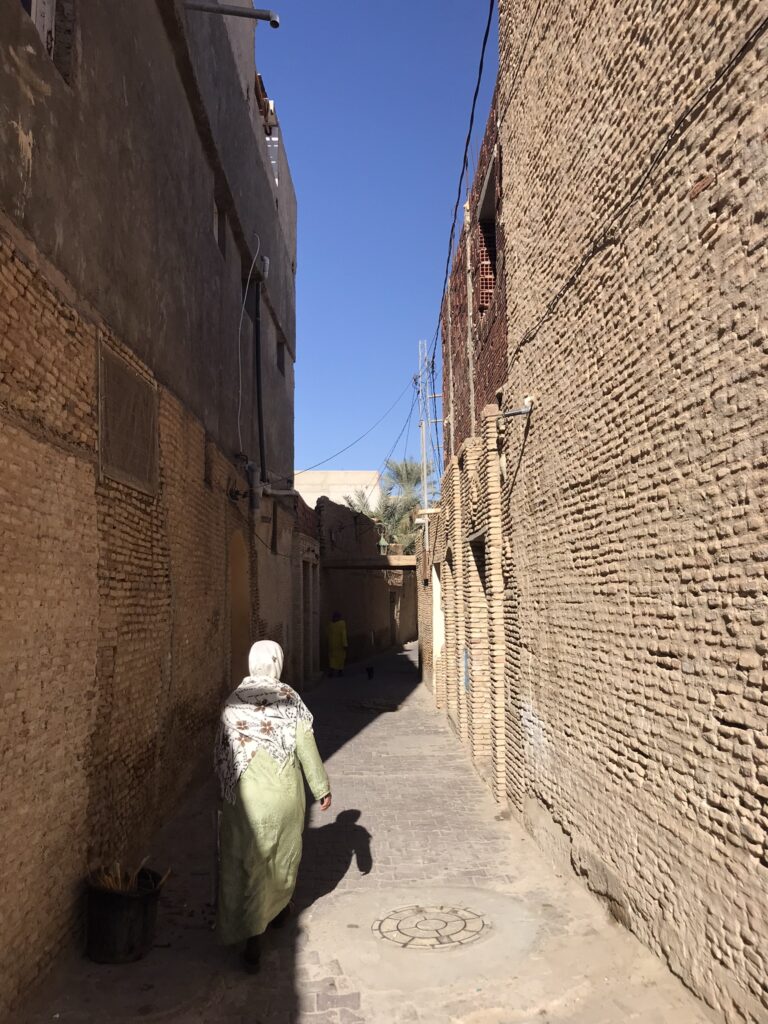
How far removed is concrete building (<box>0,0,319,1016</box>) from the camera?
162 inches

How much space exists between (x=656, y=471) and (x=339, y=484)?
149ft

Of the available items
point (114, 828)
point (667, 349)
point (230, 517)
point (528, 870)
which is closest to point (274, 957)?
point (114, 828)

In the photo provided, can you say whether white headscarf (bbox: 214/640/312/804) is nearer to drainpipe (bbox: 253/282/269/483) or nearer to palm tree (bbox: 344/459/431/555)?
drainpipe (bbox: 253/282/269/483)

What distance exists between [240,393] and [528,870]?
8358 mm

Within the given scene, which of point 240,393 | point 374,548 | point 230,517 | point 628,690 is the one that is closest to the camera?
point 628,690

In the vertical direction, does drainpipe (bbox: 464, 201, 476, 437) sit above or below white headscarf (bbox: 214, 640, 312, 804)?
above

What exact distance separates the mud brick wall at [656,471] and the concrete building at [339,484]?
1629 inches

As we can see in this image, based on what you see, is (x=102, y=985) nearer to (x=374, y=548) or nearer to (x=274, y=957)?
(x=274, y=957)

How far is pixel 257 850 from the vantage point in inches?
181

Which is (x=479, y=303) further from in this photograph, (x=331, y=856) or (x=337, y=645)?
(x=337, y=645)

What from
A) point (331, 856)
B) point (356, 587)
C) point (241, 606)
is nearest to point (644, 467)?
point (331, 856)

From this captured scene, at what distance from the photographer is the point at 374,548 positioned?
96.5 feet

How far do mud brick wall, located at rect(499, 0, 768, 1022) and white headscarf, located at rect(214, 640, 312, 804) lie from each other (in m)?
1.87

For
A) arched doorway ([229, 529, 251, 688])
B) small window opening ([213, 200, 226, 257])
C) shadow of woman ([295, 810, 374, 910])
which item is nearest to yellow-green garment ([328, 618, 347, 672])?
arched doorway ([229, 529, 251, 688])
